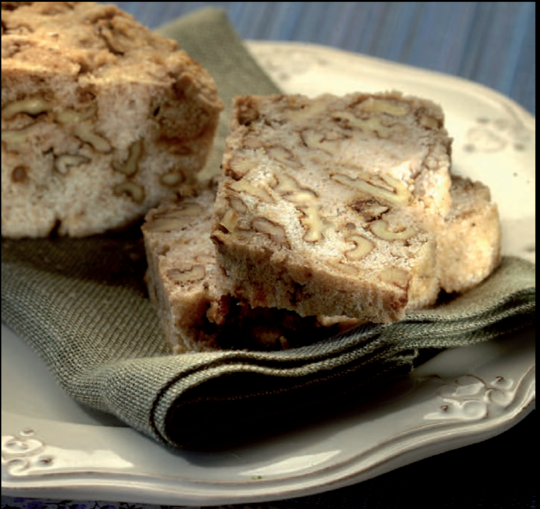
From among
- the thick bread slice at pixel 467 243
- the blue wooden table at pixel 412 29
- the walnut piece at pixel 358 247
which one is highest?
the walnut piece at pixel 358 247

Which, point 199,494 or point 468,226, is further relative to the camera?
point 468,226

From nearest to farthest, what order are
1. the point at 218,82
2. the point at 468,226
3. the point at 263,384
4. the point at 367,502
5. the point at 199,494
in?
1. the point at 199,494
2. the point at 263,384
3. the point at 367,502
4. the point at 468,226
5. the point at 218,82

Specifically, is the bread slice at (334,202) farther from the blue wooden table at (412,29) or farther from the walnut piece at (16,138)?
the blue wooden table at (412,29)

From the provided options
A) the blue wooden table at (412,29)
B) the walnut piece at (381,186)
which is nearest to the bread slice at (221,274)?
the walnut piece at (381,186)

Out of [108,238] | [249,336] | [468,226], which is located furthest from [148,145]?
[468,226]

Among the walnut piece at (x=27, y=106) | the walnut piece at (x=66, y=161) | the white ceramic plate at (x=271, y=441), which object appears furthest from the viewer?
the walnut piece at (x=66, y=161)

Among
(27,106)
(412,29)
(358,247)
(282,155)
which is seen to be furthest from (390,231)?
(412,29)

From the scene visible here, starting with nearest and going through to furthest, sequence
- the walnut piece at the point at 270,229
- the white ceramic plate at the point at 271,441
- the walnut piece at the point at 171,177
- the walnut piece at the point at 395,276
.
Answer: the white ceramic plate at the point at 271,441 < the walnut piece at the point at 395,276 < the walnut piece at the point at 270,229 < the walnut piece at the point at 171,177

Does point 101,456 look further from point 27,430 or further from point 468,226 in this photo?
point 468,226

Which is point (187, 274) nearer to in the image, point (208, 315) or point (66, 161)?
point (208, 315)
